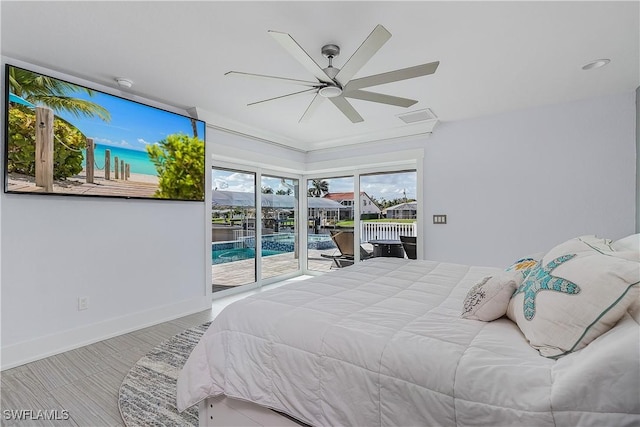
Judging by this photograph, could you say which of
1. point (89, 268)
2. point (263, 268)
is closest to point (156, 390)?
point (89, 268)

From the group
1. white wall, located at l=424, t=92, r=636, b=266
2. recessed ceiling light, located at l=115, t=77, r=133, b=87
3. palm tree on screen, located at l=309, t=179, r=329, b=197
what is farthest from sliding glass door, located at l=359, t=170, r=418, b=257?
recessed ceiling light, located at l=115, t=77, r=133, b=87

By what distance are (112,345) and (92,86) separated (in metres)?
2.36

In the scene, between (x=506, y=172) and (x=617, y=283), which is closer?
(x=617, y=283)

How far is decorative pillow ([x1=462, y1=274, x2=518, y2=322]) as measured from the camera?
131 centimetres

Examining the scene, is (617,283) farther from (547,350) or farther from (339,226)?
(339,226)

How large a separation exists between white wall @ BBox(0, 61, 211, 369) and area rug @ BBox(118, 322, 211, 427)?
28.2 inches

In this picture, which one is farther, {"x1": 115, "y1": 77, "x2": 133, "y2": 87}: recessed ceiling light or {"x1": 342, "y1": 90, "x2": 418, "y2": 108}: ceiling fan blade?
{"x1": 115, "y1": 77, "x2": 133, "y2": 87}: recessed ceiling light

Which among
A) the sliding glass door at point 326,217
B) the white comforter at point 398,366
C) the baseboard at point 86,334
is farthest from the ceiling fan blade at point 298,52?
the sliding glass door at point 326,217

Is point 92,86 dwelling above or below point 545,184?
above

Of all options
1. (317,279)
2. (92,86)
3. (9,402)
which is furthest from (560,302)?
(92,86)

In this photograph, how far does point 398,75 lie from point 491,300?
139 cm

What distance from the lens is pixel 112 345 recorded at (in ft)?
8.93

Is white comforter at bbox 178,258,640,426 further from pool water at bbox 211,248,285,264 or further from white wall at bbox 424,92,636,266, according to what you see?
pool water at bbox 211,248,285,264

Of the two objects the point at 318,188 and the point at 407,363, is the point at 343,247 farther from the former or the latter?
the point at 407,363
